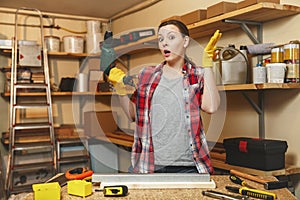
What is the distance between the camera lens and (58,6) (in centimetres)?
363

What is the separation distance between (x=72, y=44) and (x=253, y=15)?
2.29 metres

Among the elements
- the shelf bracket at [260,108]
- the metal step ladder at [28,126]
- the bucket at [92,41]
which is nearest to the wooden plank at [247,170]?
the shelf bracket at [260,108]

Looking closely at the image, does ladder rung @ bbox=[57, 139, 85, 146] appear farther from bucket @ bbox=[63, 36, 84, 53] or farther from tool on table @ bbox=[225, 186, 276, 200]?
tool on table @ bbox=[225, 186, 276, 200]

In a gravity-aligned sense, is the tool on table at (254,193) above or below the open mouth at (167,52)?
below

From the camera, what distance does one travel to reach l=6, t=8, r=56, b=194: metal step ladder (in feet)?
11.0

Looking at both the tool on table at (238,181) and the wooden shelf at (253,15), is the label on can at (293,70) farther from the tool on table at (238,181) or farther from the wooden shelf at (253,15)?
the tool on table at (238,181)

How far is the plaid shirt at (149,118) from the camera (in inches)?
57.5

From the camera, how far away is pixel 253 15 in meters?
1.96

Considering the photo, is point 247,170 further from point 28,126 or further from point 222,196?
point 28,126

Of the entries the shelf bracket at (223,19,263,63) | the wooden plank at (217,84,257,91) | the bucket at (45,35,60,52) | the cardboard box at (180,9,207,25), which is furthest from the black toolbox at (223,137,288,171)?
the bucket at (45,35,60,52)

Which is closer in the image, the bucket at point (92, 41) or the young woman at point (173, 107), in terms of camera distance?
the young woman at point (173, 107)

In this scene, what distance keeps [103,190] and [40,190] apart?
0.19 m

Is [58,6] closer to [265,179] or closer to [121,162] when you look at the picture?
[121,162]

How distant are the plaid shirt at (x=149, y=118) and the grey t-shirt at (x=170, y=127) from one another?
20 mm
